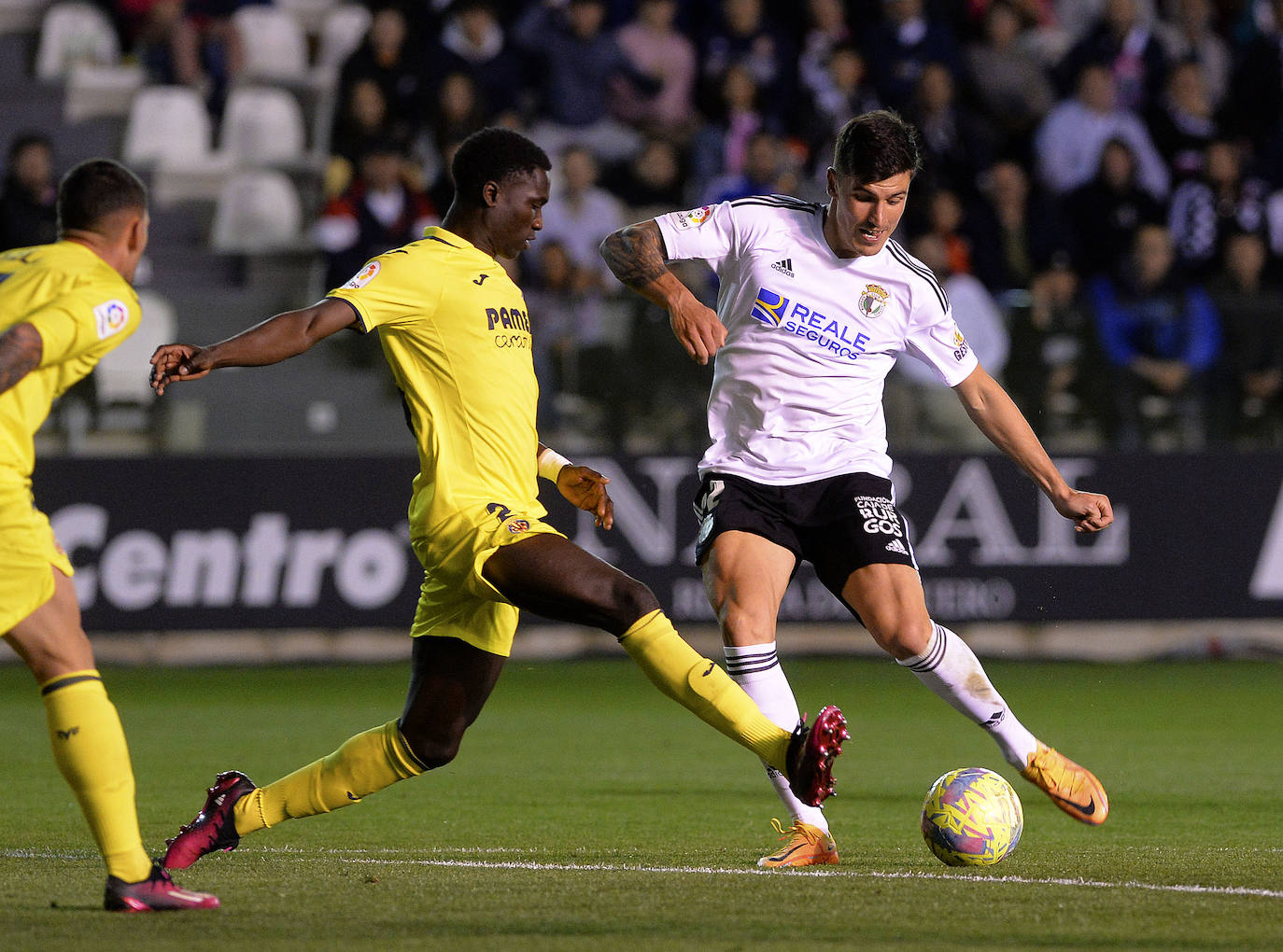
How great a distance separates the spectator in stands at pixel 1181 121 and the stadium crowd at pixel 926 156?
0.07 feet

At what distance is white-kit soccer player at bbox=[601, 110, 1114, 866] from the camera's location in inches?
232

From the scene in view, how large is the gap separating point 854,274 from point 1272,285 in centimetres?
928

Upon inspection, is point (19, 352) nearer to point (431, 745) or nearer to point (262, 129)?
point (431, 745)

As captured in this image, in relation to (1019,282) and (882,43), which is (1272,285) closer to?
(1019,282)

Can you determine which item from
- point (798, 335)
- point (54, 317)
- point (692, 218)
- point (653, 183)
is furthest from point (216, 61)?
point (54, 317)

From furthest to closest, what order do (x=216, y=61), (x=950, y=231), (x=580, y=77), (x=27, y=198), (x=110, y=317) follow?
(x=216, y=61), (x=580, y=77), (x=950, y=231), (x=27, y=198), (x=110, y=317)

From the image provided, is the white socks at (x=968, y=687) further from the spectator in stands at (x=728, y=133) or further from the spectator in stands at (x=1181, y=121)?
the spectator in stands at (x=1181, y=121)

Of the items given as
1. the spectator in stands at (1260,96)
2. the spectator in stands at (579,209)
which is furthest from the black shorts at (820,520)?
the spectator in stands at (1260,96)

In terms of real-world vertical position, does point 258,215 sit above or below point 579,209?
below

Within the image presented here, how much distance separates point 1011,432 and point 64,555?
3.10 meters

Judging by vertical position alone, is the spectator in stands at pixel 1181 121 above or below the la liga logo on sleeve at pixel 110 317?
above

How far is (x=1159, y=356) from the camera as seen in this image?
13125 mm

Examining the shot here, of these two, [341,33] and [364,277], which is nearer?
[364,277]

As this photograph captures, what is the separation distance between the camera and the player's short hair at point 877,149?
5820mm
